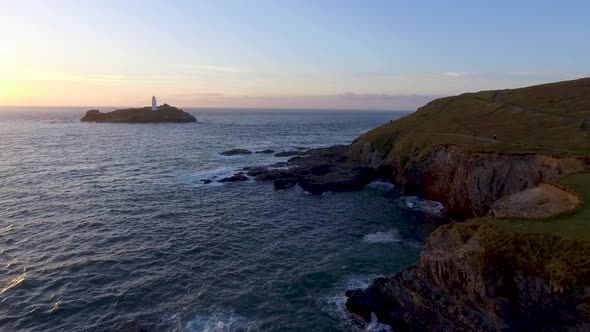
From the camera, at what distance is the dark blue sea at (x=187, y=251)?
28781mm

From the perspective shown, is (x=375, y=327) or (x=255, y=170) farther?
(x=255, y=170)

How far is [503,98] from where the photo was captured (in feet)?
289

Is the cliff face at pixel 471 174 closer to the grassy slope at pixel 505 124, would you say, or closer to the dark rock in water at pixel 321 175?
the grassy slope at pixel 505 124

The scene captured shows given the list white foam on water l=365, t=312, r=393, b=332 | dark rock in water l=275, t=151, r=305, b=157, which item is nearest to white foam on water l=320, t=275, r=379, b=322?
white foam on water l=365, t=312, r=393, b=332

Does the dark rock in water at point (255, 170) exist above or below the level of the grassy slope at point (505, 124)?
below

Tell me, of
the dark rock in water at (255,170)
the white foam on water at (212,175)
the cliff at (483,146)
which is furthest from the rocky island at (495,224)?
the white foam on water at (212,175)

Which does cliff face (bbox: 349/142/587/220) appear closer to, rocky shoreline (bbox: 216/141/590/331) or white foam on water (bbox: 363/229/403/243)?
rocky shoreline (bbox: 216/141/590/331)

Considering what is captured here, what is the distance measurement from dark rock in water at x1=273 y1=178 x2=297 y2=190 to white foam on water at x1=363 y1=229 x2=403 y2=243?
77.7 ft

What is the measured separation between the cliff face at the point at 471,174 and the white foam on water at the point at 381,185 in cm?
Answer: 156

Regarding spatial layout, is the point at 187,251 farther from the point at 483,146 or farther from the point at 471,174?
the point at 483,146

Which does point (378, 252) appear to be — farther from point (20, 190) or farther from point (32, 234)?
point (20, 190)

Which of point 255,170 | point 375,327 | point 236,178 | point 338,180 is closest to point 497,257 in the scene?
point 375,327

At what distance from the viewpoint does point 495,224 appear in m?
24.7

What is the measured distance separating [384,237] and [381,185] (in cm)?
2410
